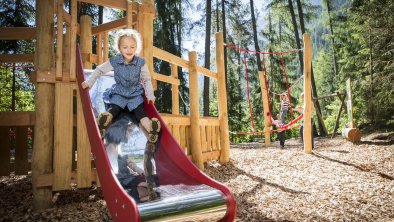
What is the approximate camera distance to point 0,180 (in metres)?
5.20

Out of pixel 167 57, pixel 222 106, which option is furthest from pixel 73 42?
pixel 222 106

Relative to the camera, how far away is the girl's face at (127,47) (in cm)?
332

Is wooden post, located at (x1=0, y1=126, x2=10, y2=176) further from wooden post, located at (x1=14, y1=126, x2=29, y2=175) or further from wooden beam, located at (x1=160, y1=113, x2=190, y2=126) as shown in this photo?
wooden beam, located at (x1=160, y1=113, x2=190, y2=126)

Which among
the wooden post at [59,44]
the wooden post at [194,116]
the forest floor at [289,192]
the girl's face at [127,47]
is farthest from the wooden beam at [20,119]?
the wooden post at [194,116]

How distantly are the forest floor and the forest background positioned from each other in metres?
2.87

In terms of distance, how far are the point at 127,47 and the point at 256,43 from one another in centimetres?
1602

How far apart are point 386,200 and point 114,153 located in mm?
3609

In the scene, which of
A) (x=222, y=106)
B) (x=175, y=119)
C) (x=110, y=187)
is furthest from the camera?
(x=222, y=106)

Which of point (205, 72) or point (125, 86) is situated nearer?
point (125, 86)

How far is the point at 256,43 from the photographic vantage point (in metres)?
18.4

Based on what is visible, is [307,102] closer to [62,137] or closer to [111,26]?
[111,26]

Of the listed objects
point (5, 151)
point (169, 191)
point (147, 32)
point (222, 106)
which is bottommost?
point (169, 191)

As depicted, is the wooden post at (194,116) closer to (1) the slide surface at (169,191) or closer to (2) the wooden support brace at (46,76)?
(1) the slide surface at (169,191)

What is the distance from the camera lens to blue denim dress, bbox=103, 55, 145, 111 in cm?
329
